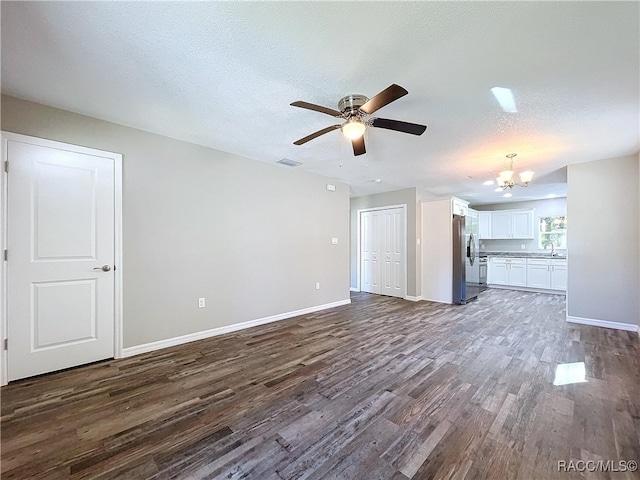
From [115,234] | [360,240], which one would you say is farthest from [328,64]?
[360,240]

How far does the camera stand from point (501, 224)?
798 centimetres

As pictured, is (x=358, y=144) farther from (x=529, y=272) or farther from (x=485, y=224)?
(x=485, y=224)

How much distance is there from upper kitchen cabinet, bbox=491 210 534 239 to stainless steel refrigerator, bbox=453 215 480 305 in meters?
2.83

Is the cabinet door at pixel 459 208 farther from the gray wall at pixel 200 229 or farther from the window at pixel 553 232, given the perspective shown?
the window at pixel 553 232

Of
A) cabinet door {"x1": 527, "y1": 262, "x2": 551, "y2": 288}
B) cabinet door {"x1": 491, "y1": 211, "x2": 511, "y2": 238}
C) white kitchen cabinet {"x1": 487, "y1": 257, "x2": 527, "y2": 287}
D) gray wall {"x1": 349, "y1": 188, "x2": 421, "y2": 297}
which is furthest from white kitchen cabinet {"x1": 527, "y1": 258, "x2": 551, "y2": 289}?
gray wall {"x1": 349, "y1": 188, "x2": 421, "y2": 297}

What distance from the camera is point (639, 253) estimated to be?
3656 millimetres

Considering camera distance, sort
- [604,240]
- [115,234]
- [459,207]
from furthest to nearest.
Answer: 1. [459,207]
2. [604,240]
3. [115,234]

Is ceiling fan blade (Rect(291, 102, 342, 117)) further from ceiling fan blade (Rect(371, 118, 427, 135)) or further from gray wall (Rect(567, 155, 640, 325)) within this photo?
→ gray wall (Rect(567, 155, 640, 325))

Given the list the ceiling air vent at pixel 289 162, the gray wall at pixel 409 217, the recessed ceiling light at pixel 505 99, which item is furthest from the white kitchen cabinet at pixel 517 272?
the ceiling air vent at pixel 289 162

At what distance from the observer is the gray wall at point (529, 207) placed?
23.4ft

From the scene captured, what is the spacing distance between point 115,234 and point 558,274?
8785 mm

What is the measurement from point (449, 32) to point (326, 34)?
743 millimetres

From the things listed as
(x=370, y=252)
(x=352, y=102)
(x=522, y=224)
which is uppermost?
(x=352, y=102)

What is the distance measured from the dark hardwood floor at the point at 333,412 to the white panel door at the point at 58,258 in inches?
10.5
